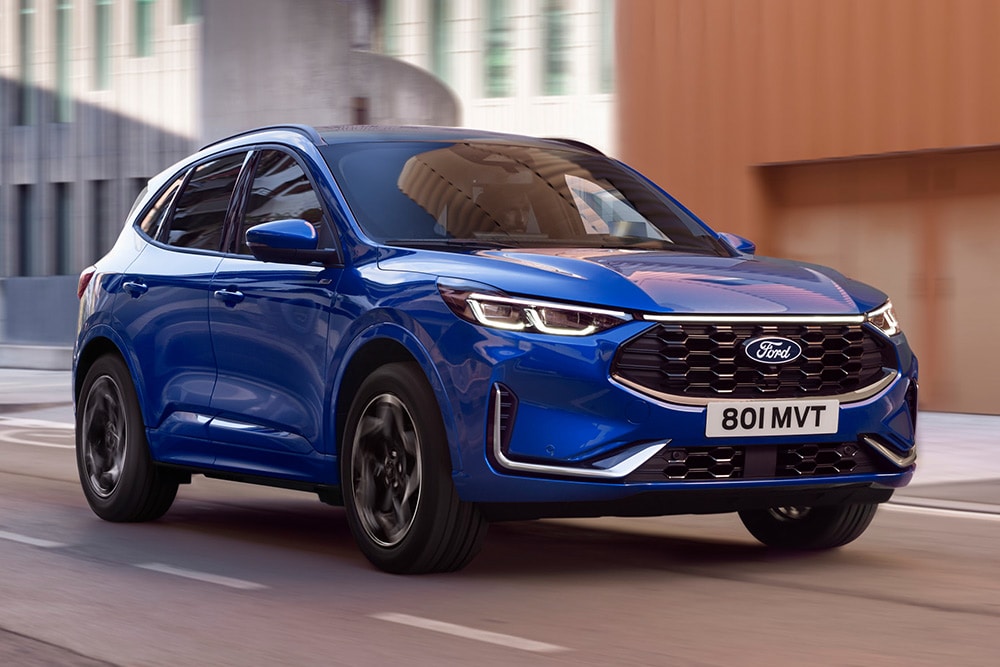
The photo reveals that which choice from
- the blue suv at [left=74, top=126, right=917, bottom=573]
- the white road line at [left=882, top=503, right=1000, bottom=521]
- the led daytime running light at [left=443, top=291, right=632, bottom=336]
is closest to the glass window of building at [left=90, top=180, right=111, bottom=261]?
the white road line at [left=882, top=503, right=1000, bottom=521]

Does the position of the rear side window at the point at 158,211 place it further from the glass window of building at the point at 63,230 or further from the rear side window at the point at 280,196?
the glass window of building at the point at 63,230

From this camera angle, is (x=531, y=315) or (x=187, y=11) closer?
(x=531, y=315)

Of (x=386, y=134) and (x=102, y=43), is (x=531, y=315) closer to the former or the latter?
(x=386, y=134)

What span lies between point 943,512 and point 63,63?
31936mm

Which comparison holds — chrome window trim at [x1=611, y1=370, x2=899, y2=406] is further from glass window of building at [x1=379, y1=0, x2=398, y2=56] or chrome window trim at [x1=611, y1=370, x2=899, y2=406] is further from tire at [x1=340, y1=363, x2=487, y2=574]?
glass window of building at [x1=379, y1=0, x2=398, y2=56]

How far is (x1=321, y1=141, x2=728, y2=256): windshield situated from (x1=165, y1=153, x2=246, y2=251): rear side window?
85 cm

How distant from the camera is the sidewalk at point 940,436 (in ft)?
37.7

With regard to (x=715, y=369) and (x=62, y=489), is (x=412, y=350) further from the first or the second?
(x=62, y=489)

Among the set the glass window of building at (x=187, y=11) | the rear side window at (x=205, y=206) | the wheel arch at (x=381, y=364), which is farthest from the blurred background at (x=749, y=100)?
the wheel arch at (x=381, y=364)

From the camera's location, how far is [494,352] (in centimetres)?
624

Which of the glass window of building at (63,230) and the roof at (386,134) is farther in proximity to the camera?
the glass window of building at (63,230)

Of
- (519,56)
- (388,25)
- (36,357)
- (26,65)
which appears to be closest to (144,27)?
(26,65)

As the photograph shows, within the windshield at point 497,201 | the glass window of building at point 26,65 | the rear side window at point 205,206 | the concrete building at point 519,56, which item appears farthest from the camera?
the glass window of building at point 26,65

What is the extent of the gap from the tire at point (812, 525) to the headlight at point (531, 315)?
1565 mm
